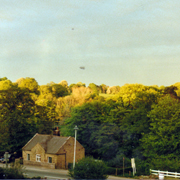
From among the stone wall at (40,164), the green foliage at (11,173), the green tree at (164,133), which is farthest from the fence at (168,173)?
the green foliage at (11,173)

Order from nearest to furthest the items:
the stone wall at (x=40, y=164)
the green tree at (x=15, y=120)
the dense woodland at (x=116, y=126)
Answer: the stone wall at (x=40, y=164), the dense woodland at (x=116, y=126), the green tree at (x=15, y=120)

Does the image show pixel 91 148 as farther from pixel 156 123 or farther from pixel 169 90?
pixel 169 90

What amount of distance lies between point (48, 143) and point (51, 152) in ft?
9.17

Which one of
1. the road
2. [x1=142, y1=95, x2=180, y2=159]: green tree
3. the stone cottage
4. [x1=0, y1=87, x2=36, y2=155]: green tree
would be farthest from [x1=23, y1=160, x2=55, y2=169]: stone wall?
[x1=142, y1=95, x2=180, y2=159]: green tree

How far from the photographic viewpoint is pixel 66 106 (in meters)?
82.1

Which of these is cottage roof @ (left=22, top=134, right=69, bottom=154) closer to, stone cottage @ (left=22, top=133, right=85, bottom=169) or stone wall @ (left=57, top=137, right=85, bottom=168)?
stone cottage @ (left=22, top=133, right=85, bottom=169)

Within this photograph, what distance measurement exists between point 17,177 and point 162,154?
27.9 meters

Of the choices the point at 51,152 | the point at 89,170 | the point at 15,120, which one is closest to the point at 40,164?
the point at 51,152

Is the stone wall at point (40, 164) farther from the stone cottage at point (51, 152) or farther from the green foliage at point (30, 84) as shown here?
the green foliage at point (30, 84)

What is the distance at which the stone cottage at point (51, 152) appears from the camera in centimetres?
4625

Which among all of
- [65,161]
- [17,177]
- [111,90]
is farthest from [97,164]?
[111,90]

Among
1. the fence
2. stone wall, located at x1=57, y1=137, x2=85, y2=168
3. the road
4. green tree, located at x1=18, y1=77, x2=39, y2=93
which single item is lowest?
the road

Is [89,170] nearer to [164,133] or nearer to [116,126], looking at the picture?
[164,133]

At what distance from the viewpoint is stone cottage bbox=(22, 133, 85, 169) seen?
46250mm
